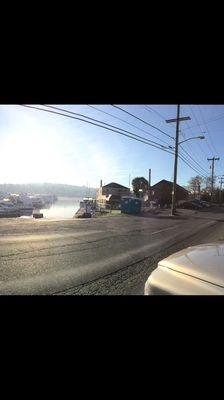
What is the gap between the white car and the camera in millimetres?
3049

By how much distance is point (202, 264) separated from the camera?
3.44 m

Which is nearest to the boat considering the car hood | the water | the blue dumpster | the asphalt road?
the water

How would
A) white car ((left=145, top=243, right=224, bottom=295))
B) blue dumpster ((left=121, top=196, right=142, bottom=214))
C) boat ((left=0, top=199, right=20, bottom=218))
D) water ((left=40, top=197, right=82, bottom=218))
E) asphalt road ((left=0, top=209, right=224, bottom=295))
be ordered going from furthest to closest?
water ((left=40, top=197, right=82, bottom=218)) < boat ((left=0, top=199, right=20, bottom=218)) < blue dumpster ((left=121, top=196, right=142, bottom=214)) < asphalt road ((left=0, top=209, right=224, bottom=295)) < white car ((left=145, top=243, right=224, bottom=295))

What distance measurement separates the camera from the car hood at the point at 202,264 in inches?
124

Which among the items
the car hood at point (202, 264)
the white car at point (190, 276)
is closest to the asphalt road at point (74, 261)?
the car hood at point (202, 264)

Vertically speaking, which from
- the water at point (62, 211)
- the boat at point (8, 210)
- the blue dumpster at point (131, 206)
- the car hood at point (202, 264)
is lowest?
the water at point (62, 211)

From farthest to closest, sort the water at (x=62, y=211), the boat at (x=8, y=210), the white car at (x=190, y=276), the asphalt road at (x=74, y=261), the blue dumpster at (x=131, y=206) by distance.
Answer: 1. the water at (x=62, y=211)
2. the boat at (x=8, y=210)
3. the blue dumpster at (x=131, y=206)
4. the asphalt road at (x=74, y=261)
5. the white car at (x=190, y=276)

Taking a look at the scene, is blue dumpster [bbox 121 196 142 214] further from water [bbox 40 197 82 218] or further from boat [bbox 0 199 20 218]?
boat [bbox 0 199 20 218]

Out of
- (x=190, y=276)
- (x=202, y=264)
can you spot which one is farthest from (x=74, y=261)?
(x=190, y=276)

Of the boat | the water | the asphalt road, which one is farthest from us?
the water

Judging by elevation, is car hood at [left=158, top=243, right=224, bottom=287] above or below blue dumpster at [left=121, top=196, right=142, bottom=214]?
above

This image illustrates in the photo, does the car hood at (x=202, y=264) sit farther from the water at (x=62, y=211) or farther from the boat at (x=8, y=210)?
the boat at (x=8, y=210)
